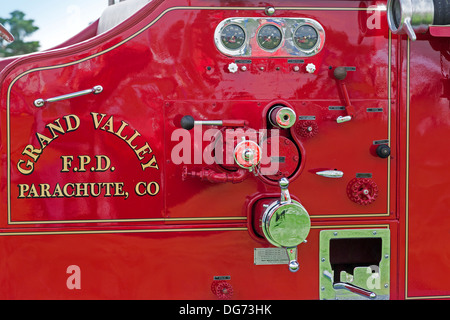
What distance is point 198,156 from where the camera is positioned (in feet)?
7.04

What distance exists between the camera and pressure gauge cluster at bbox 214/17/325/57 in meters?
2.14

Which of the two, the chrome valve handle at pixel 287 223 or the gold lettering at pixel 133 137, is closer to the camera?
the chrome valve handle at pixel 287 223

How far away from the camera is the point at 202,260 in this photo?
218 centimetres

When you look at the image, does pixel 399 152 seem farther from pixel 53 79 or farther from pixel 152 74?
pixel 53 79

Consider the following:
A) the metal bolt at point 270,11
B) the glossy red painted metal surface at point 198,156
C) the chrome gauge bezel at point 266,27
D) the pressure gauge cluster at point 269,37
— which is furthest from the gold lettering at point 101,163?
the metal bolt at point 270,11

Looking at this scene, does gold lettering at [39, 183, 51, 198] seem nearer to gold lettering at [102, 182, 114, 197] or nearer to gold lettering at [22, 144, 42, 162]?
gold lettering at [22, 144, 42, 162]

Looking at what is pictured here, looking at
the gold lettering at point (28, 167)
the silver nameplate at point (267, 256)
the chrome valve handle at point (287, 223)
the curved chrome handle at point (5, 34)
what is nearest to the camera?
the chrome valve handle at point (287, 223)

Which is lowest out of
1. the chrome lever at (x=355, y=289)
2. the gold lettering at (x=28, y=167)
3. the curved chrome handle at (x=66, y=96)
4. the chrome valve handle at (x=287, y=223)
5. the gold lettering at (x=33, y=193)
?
the chrome lever at (x=355, y=289)

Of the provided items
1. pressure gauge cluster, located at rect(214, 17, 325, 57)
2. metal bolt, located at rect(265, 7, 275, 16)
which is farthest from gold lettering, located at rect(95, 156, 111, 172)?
metal bolt, located at rect(265, 7, 275, 16)

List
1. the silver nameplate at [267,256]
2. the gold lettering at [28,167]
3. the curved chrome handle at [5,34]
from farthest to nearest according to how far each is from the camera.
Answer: the curved chrome handle at [5,34], the silver nameplate at [267,256], the gold lettering at [28,167]

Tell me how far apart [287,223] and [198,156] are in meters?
0.47

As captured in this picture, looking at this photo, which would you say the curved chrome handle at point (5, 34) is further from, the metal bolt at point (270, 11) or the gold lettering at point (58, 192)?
the metal bolt at point (270, 11)

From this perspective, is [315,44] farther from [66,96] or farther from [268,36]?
[66,96]

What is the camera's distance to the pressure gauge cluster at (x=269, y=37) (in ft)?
7.04
